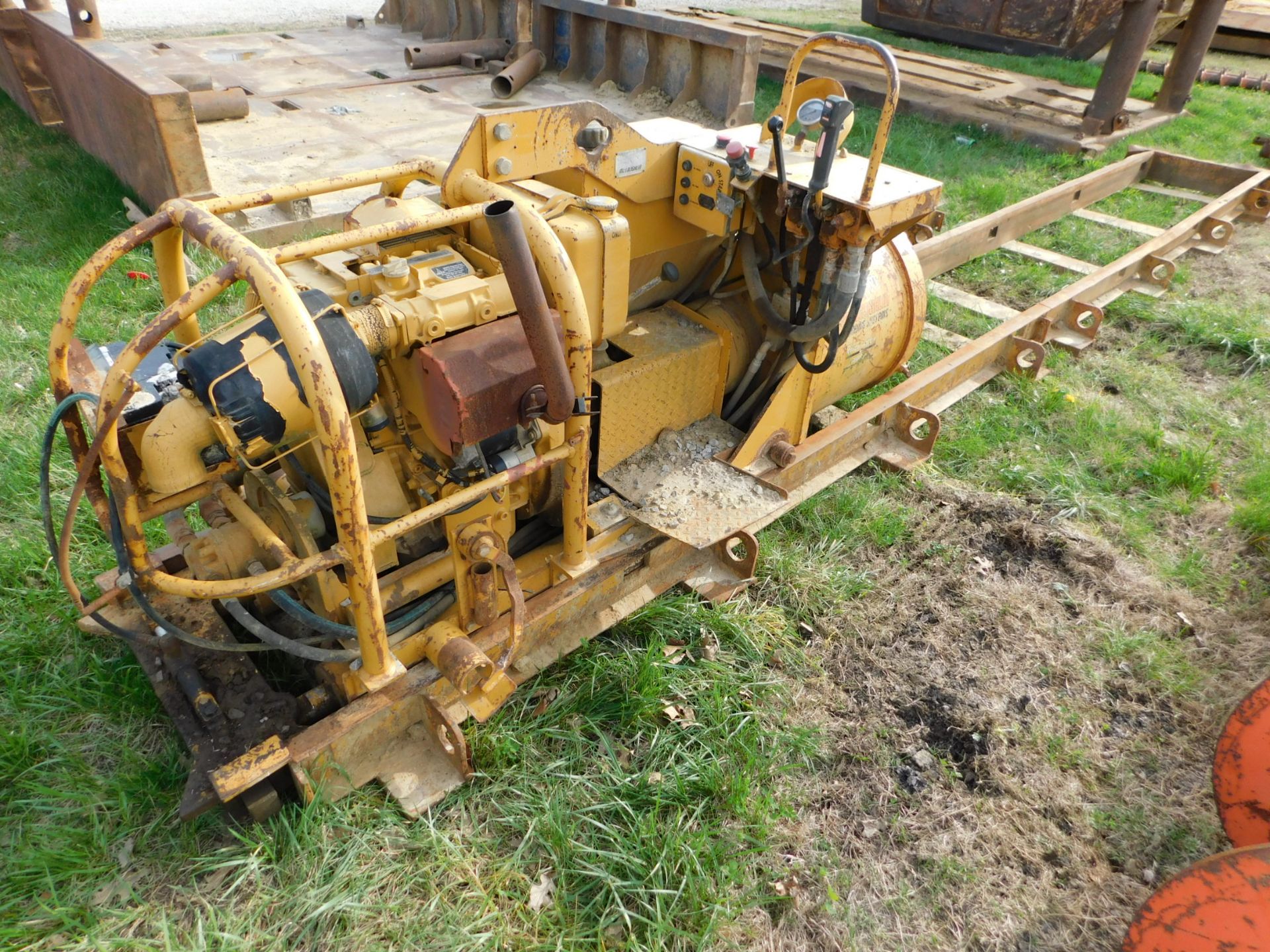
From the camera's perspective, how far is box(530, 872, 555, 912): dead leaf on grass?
221 centimetres

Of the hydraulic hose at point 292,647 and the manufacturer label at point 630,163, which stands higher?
the manufacturer label at point 630,163

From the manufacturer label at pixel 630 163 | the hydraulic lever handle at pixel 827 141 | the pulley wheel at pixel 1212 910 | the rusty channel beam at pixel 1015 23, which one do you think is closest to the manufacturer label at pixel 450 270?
the manufacturer label at pixel 630 163

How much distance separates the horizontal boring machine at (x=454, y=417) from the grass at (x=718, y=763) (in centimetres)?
16

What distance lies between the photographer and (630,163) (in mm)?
2688

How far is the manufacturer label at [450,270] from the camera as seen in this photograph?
2.20 meters

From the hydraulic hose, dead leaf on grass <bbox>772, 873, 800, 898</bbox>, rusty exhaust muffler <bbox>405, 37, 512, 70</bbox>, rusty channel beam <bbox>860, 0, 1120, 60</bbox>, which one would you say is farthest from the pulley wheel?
rusty channel beam <bbox>860, 0, 1120, 60</bbox>

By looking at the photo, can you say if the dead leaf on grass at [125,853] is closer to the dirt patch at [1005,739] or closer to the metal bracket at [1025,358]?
the dirt patch at [1005,739]

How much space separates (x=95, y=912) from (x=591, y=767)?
1315 millimetres

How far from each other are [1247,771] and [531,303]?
2.14 m

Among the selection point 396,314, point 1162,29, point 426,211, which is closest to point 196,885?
point 396,314

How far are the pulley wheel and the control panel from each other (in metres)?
2.15

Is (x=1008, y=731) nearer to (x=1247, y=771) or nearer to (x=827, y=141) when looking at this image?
(x=1247, y=771)

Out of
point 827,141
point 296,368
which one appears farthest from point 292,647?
point 827,141

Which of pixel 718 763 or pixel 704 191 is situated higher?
pixel 704 191
